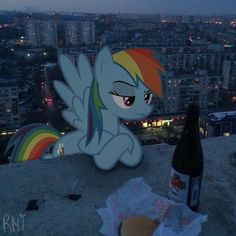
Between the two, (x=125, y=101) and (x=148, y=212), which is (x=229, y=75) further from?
(x=148, y=212)

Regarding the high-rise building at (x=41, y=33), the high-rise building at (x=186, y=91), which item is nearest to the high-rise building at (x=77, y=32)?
the high-rise building at (x=41, y=33)

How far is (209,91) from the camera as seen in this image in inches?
436

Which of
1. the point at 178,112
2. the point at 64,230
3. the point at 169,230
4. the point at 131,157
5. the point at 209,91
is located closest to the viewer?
the point at 169,230

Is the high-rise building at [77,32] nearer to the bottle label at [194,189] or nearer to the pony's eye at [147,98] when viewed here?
the pony's eye at [147,98]

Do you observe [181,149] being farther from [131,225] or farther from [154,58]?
[154,58]

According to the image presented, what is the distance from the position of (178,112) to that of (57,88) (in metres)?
9.10

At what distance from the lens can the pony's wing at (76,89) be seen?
3.72ft

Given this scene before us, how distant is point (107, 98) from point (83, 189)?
0.35m

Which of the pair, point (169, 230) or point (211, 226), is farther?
point (211, 226)

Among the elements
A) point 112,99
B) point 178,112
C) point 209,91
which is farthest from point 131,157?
point 209,91

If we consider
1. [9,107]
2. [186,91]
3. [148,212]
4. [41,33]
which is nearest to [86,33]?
[41,33]

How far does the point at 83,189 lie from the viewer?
943mm

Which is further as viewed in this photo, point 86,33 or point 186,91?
point 86,33

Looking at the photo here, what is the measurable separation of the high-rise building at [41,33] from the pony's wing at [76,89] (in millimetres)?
22348
